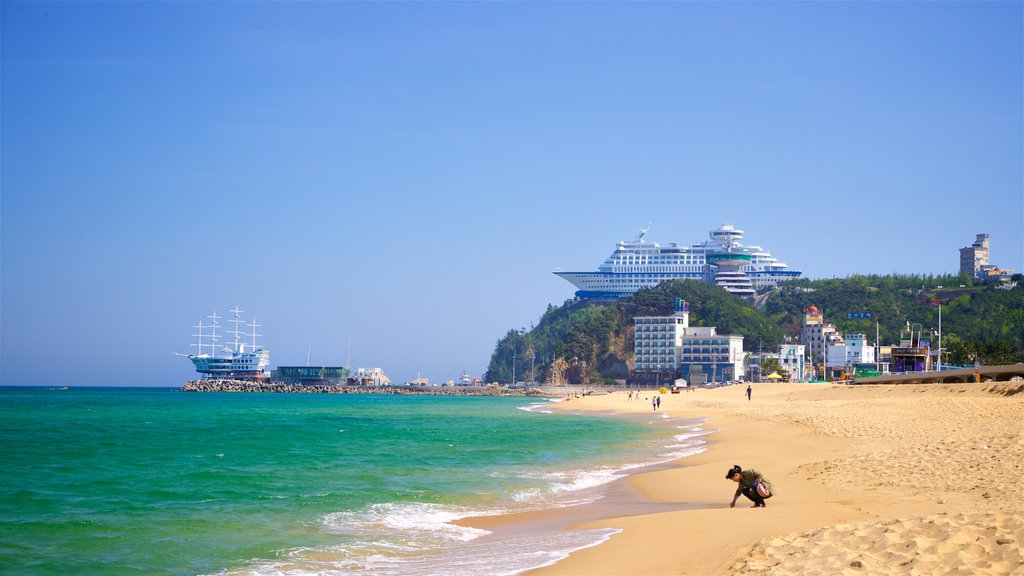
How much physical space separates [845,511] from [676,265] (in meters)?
180

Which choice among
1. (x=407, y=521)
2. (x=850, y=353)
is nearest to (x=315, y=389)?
(x=850, y=353)

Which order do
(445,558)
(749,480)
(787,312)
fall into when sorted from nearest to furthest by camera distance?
(445,558), (749,480), (787,312)

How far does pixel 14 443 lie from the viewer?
33.4 meters

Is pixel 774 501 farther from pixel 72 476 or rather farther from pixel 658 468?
pixel 72 476

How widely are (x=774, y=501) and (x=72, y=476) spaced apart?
1714 centimetres

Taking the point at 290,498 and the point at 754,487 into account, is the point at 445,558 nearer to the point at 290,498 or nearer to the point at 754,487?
the point at 754,487

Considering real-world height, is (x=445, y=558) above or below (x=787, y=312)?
below

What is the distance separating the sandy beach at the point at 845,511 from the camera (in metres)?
7.87

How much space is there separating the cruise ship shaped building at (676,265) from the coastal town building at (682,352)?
47138mm

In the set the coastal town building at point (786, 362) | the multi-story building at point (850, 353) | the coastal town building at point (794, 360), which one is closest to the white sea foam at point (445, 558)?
the multi-story building at point (850, 353)

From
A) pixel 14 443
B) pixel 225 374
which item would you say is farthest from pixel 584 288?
pixel 14 443

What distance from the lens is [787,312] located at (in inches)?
6014

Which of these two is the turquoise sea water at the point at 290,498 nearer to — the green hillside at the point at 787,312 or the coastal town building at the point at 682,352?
the coastal town building at the point at 682,352

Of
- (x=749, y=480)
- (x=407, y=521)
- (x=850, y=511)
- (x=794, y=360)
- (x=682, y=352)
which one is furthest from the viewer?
(x=682, y=352)
